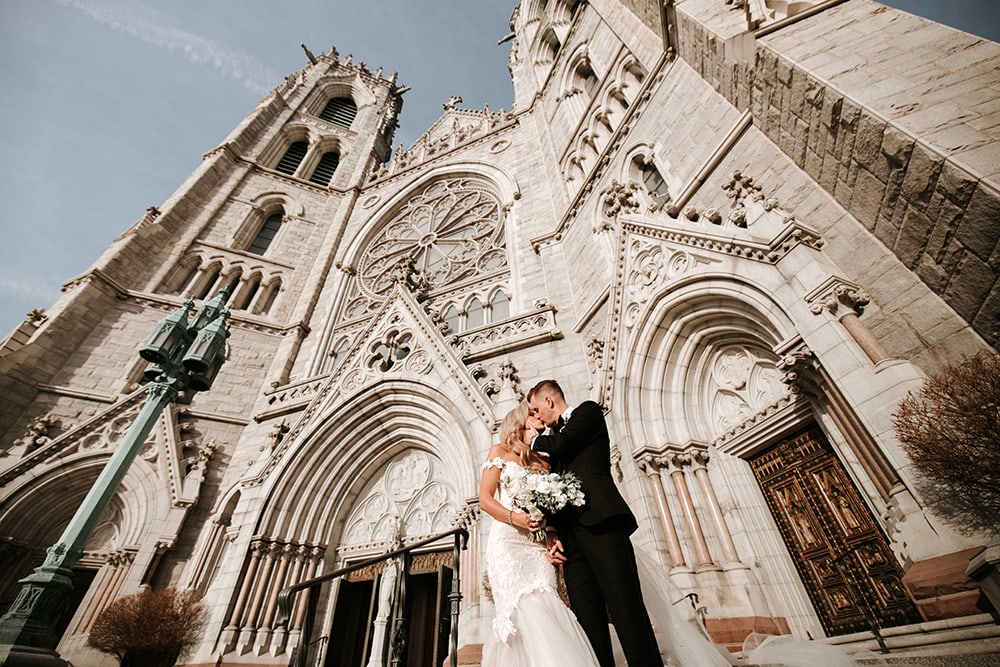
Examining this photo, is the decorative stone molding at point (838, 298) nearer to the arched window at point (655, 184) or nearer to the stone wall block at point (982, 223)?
the stone wall block at point (982, 223)

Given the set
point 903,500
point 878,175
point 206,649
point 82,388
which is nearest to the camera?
point 903,500

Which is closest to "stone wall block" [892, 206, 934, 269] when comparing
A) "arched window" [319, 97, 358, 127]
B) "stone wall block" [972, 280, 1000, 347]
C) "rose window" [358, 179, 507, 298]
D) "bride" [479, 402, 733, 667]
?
"stone wall block" [972, 280, 1000, 347]

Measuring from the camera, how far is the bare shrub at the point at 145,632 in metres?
6.57

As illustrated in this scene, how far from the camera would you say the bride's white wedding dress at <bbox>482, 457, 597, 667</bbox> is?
2062 mm

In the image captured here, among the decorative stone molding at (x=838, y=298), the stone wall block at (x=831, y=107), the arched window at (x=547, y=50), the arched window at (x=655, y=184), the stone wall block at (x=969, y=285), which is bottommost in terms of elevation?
the stone wall block at (x=969, y=285)

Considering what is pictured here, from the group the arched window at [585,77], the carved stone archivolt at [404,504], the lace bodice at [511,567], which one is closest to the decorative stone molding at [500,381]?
the carved stone archivolt at [404,504]

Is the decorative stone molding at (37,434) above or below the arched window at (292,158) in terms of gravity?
below

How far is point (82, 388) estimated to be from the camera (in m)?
10.3

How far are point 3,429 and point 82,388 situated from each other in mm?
1454

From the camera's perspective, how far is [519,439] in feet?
9.26

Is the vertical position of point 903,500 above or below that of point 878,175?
below

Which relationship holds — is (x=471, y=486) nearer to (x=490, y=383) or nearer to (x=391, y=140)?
(x=490, y=383)

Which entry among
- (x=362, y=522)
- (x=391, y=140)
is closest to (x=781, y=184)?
(x=362, y=522)

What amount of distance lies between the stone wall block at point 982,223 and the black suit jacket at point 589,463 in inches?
113
